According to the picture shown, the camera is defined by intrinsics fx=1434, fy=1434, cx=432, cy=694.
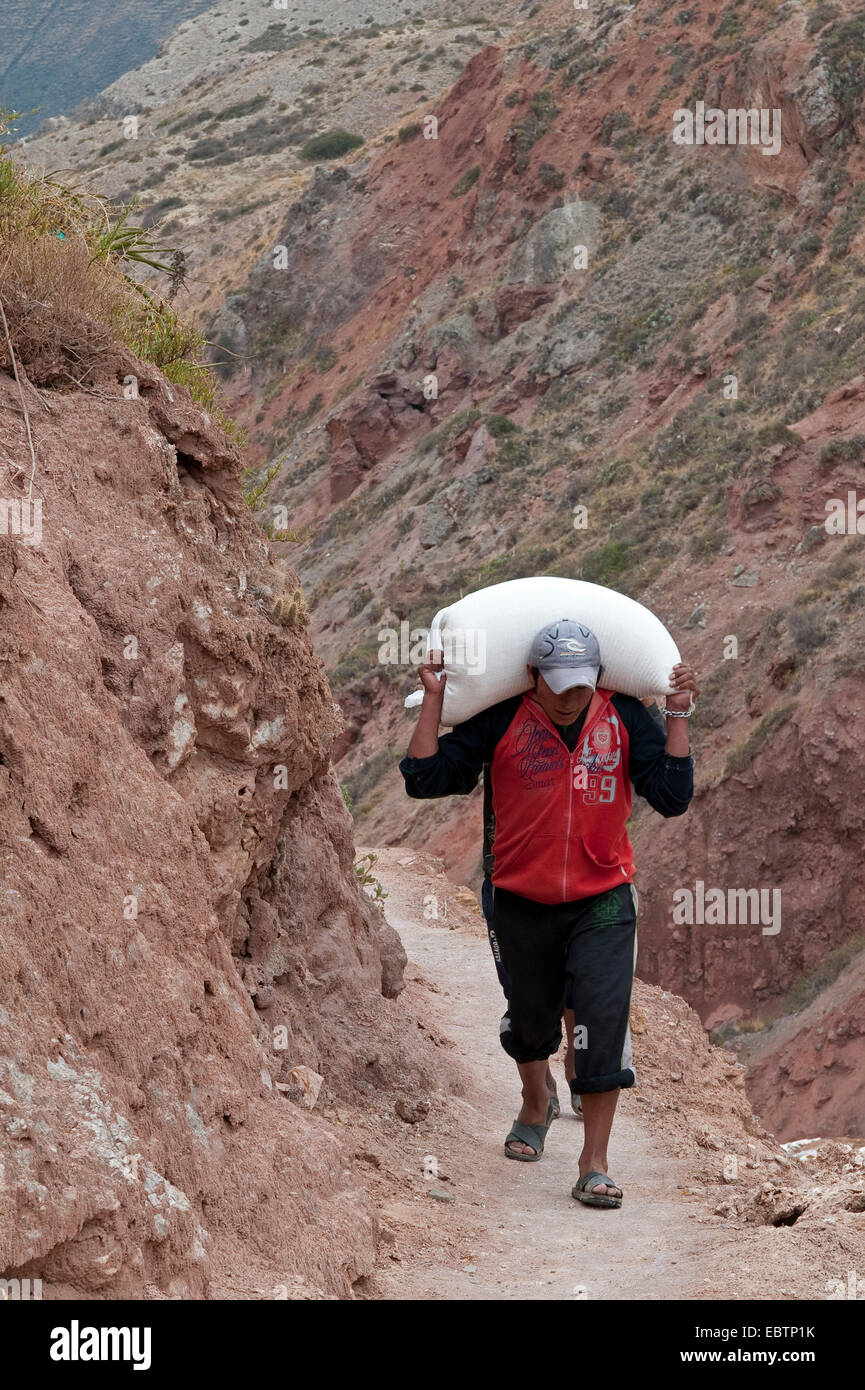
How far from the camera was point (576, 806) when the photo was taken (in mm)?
4672

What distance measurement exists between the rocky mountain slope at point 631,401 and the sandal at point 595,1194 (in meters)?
2.88

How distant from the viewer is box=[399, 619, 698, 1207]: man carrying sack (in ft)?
15.3

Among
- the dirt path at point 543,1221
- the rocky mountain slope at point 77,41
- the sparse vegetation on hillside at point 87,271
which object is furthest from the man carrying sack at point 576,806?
the rocky mountain slope at point 77,41

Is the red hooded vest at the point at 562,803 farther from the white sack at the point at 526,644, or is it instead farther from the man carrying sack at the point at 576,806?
the white sack at the point at 526,644

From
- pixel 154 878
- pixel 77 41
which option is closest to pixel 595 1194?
pixel 154 878

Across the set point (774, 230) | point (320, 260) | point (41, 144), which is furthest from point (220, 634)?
point (41, 144)

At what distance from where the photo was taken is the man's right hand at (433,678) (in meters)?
4.75

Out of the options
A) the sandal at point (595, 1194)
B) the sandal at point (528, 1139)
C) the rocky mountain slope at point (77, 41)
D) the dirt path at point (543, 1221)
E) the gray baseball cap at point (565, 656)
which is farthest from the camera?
the rocky mountain slope at point (77, 41)

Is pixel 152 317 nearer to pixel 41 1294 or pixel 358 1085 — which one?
pixel 358 1085

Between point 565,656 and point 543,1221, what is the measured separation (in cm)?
184

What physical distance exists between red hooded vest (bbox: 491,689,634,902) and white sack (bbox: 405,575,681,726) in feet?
0.39

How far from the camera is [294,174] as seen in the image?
5850 cm

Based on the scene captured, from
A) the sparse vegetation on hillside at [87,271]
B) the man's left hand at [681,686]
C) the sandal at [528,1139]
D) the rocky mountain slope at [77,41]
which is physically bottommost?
the sandal at [528,1139]

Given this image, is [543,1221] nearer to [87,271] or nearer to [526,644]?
[526,644]
